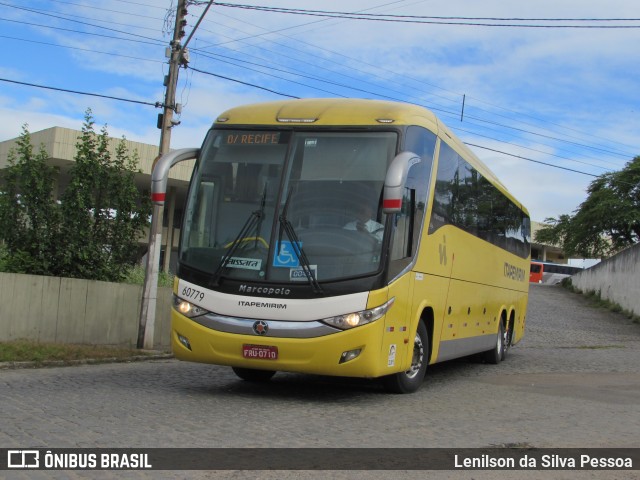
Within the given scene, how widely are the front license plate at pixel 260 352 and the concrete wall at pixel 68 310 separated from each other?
6677mm

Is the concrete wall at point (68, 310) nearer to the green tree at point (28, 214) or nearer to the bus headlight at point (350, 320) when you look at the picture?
the green tree at point (28, 214)

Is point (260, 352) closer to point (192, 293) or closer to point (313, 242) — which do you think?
point (192, 293)

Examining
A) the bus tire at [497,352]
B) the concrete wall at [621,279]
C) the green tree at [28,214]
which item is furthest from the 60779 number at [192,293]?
the concrete wall at [621,279]

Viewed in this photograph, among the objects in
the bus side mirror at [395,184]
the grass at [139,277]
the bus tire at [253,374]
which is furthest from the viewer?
the grass at [139,277]

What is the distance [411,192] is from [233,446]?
4.41 m

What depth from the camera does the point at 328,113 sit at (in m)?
9.44

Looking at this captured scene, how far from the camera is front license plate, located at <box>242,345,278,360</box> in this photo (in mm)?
8578

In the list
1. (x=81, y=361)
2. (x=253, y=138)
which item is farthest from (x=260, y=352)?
(x=81, y=361)

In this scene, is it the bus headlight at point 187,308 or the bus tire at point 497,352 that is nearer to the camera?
the bus headlight at point 187,308

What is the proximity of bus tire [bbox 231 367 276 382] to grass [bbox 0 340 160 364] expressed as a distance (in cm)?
359

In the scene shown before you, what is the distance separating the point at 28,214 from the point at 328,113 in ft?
25.6

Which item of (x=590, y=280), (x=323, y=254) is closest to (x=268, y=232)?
(x=323, y=254)

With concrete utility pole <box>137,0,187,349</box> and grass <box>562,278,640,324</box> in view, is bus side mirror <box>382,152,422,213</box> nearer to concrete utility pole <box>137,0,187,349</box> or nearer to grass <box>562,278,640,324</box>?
concrete utility pole <box>137,0,187,349</box>

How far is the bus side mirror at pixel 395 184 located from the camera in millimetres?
8086
